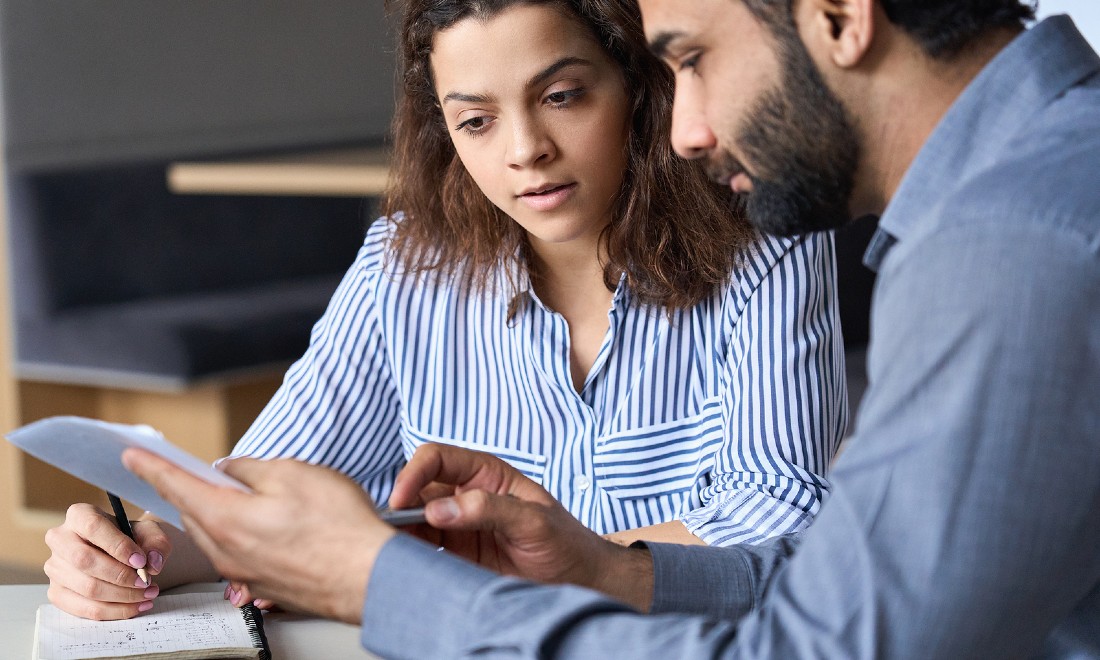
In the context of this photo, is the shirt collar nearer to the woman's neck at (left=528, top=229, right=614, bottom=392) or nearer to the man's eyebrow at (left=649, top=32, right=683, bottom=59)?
the man's eyebrow at (left=649, top=32, right=683, bottom=59)

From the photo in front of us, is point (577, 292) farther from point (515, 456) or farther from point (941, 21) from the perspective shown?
point (941, 21)

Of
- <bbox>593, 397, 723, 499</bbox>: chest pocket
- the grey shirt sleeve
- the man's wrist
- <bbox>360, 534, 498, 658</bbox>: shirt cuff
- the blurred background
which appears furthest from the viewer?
the blurred background

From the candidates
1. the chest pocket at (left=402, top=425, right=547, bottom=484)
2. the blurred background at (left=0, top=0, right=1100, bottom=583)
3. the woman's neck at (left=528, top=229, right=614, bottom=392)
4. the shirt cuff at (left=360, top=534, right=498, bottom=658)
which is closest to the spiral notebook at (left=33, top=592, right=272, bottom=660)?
the shirt cuff at (left=360, top=534, right=498, bottom=658)

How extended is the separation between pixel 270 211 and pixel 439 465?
8.75ft

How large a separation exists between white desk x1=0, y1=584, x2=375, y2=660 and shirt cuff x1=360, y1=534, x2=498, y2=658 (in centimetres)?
26

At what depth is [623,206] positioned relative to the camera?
1401 mm

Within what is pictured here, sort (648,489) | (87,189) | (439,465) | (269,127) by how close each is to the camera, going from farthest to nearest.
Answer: (269,127), (87,189), (648,489), (439,465)

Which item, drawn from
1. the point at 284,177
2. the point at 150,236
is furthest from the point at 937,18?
the point at 150,236

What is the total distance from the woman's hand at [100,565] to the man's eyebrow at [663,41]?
62 centimetres

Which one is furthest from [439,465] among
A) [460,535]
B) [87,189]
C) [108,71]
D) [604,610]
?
[108,71]

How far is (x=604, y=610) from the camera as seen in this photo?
2.45ft

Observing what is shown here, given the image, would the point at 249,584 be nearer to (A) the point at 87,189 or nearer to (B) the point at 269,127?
(A) the point at 87,189

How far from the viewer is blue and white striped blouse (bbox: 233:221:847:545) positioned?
1303mm

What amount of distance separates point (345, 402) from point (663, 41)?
740 mm
